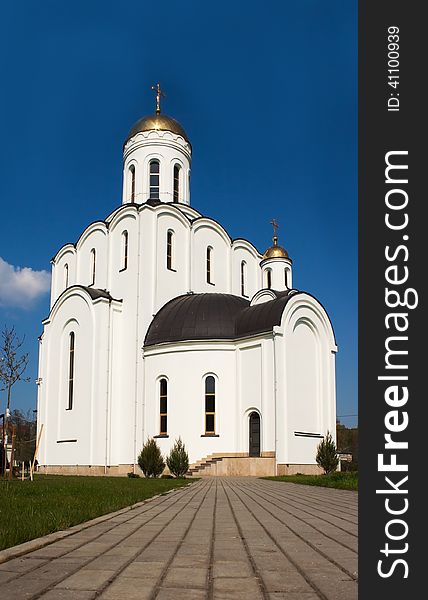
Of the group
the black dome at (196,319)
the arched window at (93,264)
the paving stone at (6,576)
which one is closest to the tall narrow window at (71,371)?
the arched window at (93,264)

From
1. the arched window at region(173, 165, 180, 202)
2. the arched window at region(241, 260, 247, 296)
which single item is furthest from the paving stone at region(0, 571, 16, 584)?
the arched window at region(241, 260, 247, 296)

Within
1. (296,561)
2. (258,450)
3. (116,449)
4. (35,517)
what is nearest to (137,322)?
(116,449)

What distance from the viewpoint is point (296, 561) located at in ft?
17.0

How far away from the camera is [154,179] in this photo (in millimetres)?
38844

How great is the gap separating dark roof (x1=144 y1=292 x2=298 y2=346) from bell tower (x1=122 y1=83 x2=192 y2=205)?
26.7 feet

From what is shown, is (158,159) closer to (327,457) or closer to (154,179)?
(154,179)

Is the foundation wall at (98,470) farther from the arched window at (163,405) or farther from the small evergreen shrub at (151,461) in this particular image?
the small evergreen shrub at (151,461)

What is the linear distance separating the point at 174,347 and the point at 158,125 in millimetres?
15560

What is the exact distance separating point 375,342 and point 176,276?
3125 centimetres

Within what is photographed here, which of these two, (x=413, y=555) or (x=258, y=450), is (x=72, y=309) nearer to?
(x=258, y=450)

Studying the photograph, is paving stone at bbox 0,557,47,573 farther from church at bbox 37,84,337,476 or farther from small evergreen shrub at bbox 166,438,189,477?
church at bbox 37,84,337,476

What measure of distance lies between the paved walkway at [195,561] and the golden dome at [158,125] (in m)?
33.8

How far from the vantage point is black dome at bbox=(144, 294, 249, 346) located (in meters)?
31.0

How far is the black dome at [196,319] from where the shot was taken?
31031mm
